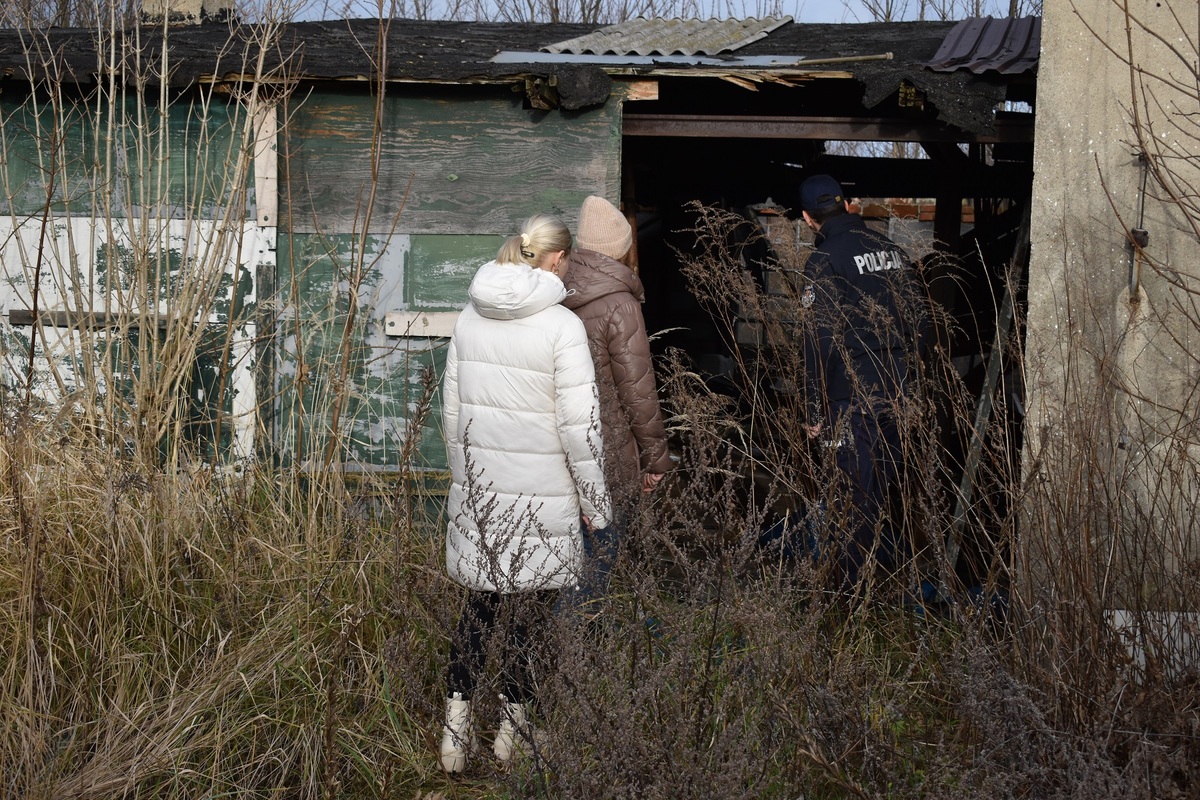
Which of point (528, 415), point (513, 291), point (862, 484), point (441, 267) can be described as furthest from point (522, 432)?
point (441, 267)

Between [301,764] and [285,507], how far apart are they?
136 cm

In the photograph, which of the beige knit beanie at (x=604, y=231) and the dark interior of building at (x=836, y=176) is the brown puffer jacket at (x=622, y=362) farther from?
the dark interior of building at (x=836, y=176)

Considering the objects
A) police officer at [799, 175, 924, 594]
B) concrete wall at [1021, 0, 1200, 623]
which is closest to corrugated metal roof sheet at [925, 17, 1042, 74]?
concrete wall at [1021, 0, 1200, 623]

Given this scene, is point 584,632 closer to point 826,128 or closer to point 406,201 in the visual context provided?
point 406,201

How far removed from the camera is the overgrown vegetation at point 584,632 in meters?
A: 2.69

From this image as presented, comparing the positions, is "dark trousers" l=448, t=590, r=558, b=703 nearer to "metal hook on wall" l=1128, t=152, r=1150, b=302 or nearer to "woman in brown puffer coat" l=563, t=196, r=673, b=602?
"woman in brown puffer coat" l=563, t=196, r=673, b=602

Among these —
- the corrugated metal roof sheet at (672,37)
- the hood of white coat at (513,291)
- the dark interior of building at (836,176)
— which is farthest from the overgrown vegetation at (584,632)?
the corrugated metal roof sheet at (672,37)

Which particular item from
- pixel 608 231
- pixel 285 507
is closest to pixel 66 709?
pixel 285 507

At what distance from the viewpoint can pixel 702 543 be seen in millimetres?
2828

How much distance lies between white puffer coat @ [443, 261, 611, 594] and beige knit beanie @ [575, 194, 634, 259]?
2.58ft

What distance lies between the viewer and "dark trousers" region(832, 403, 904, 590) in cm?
369

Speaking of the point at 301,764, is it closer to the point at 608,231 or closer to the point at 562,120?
the point at 608,231

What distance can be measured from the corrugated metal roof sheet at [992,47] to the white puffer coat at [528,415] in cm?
228

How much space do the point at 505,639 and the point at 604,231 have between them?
1.87 m
